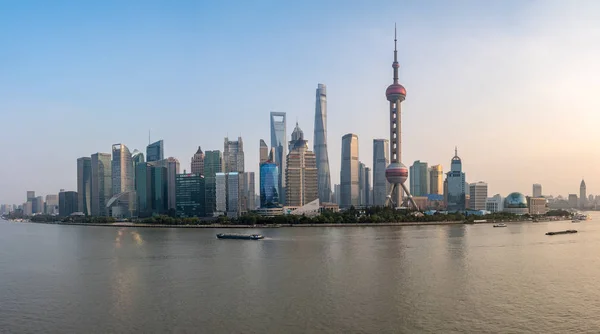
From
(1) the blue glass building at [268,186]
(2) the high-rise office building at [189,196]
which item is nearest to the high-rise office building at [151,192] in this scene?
(2) the high-rise office building at [189,196]

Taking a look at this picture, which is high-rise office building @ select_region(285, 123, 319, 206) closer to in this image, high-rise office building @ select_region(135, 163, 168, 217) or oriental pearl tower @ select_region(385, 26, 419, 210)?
oriental pearl tower @ select_region(385, 26, 419, 210)

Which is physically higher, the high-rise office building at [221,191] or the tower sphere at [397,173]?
the tower sphere at [397,173]

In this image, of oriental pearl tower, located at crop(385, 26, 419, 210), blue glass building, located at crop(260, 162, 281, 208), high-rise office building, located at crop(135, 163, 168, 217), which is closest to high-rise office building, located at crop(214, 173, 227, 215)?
high-rise office building, located at crop(135, 163, 168, 217)

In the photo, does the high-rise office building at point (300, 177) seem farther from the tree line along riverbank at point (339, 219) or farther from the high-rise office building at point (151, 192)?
the high-rise office building at point (151, 192)

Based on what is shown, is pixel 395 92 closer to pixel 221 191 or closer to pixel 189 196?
pixel 221 191

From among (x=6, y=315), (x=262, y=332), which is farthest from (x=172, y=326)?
(x=6, y=315)
